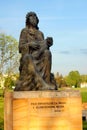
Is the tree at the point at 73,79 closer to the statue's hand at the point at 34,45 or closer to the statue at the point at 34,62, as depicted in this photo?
the statue at the point at 34,62

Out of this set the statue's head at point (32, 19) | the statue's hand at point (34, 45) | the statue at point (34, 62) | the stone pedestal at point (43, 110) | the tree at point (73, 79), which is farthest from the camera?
the tree at point (73, 79)

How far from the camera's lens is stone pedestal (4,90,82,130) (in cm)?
1110

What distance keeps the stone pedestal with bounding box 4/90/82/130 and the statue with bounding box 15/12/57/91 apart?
0.43 m

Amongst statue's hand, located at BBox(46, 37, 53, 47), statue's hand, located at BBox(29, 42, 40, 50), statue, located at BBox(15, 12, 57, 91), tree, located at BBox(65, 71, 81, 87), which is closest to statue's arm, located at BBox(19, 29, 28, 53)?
statue, located at BBox(15, 12, 57, 91)

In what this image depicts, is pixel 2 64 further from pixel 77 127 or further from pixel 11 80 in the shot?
pixel 77 127

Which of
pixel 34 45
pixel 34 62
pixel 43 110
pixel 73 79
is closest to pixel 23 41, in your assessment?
pixel 34 45

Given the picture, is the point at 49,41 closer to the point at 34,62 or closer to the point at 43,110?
the point at 34,62

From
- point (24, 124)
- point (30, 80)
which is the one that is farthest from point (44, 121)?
point (30, 80)

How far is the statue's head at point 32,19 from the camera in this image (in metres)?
12.6

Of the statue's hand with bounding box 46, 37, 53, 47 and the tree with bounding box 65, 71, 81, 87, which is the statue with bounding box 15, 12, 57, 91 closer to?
the statue's hand with bounding box 46, 37, 53, 47

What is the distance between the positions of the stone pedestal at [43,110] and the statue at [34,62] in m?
0.43

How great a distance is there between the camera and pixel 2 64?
48.6 m

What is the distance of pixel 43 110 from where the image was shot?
11227 mm

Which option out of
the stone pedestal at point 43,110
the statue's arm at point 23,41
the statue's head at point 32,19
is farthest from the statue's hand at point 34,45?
the stone pedestal at point 43,110
